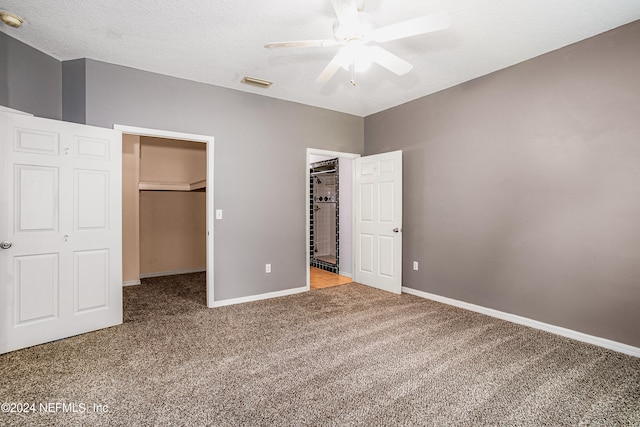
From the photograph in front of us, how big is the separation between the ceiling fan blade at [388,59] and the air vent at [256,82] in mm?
1746

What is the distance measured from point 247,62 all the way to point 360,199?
8.47ft

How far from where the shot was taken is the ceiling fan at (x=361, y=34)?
76.0 inches

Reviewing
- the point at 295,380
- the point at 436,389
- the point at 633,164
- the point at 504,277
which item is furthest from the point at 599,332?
the point at 295,380

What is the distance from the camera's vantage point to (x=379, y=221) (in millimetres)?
4680

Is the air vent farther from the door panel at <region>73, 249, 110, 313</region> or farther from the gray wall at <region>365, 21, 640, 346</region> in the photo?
the door panel at <region>73, 249, 110, 313</region>

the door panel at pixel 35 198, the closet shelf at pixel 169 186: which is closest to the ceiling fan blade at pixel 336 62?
the door panel at pixel 35 198

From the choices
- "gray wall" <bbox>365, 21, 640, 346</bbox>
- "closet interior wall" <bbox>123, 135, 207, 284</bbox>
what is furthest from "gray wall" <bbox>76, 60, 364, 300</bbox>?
"gray wall" <bbox>365, 21, 640, 346</bbox>

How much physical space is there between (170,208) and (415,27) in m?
5.21

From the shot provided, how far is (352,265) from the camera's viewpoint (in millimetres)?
5246

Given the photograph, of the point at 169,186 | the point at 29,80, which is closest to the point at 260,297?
the point at 169,186

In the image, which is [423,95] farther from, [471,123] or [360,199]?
[360,199]

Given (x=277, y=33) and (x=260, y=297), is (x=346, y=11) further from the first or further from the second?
(x=260, y=297)

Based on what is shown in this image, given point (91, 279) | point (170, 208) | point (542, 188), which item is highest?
point (542, 188)

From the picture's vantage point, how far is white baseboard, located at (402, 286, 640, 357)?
8.75 ft
